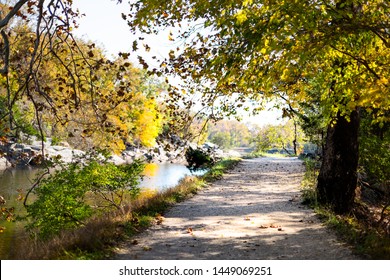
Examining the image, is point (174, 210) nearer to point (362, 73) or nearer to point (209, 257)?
point (209, 257)

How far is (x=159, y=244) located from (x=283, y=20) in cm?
423

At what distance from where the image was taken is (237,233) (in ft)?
28.3

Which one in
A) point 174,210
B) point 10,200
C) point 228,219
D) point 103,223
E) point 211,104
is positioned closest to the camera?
point 103,223

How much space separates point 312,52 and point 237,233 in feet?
12.4

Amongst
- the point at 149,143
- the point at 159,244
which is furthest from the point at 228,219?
the point at 149,143

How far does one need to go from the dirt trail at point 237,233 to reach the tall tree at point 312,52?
2.02m

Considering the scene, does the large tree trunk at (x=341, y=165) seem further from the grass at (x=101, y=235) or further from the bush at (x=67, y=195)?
the bush at (x=67, y=195)

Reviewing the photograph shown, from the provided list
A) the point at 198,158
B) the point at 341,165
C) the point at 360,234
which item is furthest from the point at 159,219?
the point at 198,158

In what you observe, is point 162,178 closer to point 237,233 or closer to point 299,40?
point 237,233

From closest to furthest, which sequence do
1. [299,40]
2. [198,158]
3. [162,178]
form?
[299,40], [198,158], [162,178]

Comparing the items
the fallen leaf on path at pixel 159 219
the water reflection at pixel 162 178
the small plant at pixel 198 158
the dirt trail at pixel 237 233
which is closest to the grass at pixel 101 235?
the fallen leaf on path at pixel 159 219

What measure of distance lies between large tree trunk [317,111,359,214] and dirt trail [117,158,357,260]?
3.03 ft

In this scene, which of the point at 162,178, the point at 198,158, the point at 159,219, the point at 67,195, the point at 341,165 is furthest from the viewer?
the point at 162,178

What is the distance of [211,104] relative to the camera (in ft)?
49.2
